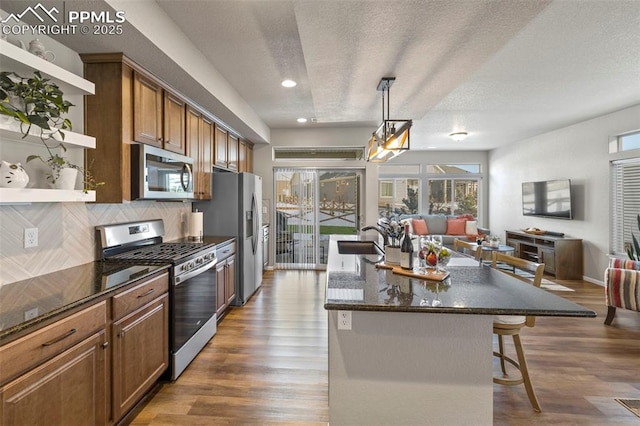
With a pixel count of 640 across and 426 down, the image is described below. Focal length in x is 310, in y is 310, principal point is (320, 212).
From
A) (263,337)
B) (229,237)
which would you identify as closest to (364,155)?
(229,237)

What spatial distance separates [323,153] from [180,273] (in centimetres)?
414

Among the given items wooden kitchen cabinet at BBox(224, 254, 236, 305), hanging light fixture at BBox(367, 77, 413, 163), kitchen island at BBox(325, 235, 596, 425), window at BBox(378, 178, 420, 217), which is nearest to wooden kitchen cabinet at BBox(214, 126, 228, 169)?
wooden kitchen cabinet at BBox(224, 254, 236, 305)

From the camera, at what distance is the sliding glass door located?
19.8ft

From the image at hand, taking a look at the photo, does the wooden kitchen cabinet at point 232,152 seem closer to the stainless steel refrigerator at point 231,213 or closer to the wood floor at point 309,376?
the stainless steel refrigerator at point 231,213

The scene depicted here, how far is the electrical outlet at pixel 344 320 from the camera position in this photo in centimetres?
164

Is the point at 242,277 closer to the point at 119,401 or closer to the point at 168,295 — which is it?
the point at 168,295

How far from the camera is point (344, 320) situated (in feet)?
5.40

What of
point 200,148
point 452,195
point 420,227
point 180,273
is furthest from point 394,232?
point 452,195

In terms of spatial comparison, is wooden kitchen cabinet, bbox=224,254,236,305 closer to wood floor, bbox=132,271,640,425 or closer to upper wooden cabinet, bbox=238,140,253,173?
wood floor, bbox=132,271,640,425

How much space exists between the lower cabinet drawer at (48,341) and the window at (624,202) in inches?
256

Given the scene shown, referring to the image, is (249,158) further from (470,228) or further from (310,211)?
(470,228)

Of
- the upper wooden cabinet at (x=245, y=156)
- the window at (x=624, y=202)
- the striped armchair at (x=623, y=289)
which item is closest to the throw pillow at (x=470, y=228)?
the window at (x=624, y=202)

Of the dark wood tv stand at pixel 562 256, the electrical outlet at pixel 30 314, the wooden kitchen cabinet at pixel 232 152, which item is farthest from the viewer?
the dark wood tv stand at pixel 562 256

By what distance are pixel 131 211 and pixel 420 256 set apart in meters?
2.50
